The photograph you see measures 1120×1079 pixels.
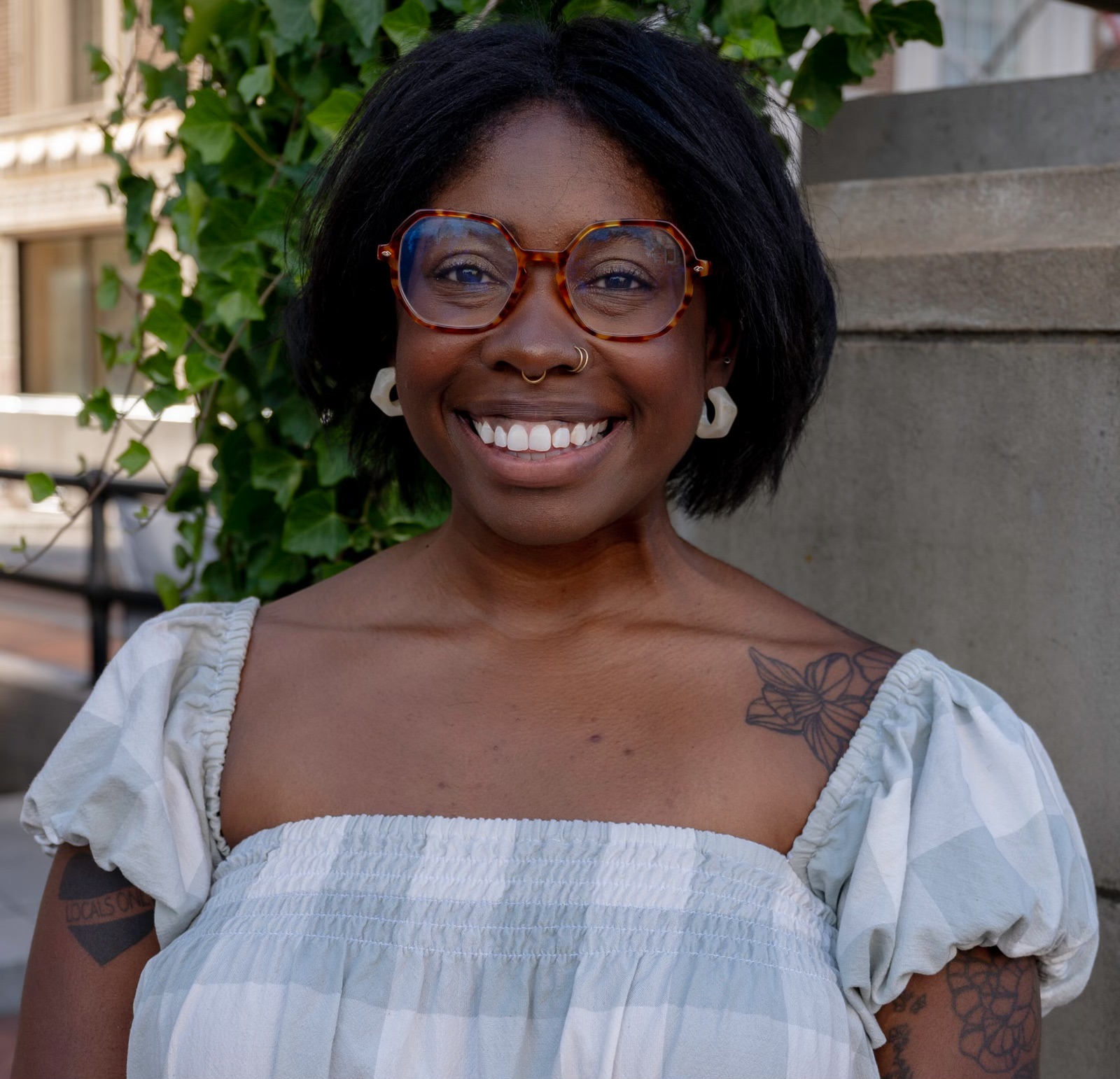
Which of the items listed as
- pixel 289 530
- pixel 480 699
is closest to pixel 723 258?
pixel 480 699

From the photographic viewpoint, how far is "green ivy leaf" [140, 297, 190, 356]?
2.62 metres

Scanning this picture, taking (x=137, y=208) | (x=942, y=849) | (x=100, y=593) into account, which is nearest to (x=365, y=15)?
(x=137, y=208)

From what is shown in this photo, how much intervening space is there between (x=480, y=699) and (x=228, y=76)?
1.37 meters

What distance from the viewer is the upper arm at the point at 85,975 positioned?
6.01 feet

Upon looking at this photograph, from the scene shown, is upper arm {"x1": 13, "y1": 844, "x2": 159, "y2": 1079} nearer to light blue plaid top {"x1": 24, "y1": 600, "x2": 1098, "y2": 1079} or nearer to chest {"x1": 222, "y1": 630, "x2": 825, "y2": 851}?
light blue plaid top {"x1": 24, "y1": 600, "x2": 1098, "y2": 1079}

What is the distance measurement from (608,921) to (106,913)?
67cm

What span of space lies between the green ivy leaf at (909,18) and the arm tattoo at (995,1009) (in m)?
1.63

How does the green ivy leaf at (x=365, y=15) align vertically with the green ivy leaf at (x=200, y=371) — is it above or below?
above

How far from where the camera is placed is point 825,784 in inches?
70.0

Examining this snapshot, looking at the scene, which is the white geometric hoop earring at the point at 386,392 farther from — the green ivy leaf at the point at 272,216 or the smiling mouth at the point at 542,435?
the green ivy leaf at the point at 272,216

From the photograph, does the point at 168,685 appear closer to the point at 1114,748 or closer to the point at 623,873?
the point at 623,873

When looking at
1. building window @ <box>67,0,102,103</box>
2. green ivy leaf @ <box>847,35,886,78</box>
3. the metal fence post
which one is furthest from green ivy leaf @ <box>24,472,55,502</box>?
building window @ <box>67,0,102,103</box>

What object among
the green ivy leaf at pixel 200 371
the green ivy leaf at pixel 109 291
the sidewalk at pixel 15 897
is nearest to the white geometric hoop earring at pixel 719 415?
the green ivy leaf at pixel 200 371

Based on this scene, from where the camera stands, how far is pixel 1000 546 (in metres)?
2.25
